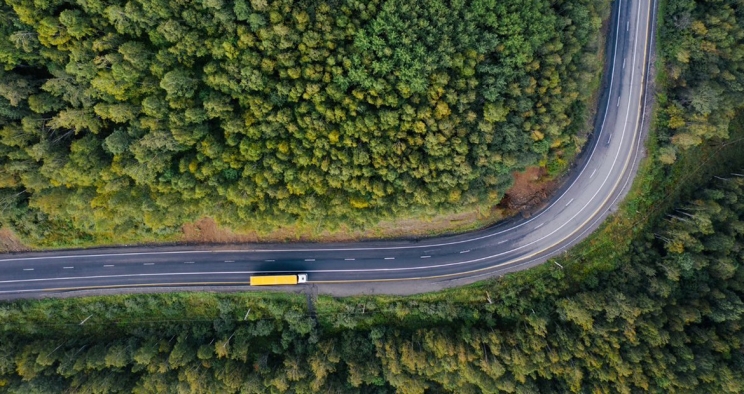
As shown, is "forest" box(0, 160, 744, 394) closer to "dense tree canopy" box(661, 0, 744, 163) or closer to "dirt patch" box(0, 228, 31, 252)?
"dirt patch" box(0, 228, 31, 252)

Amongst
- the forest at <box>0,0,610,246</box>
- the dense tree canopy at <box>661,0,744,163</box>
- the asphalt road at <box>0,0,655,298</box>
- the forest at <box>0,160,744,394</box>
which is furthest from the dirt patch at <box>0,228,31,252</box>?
the dense tree canopy at <box>661,0,744,163</box>

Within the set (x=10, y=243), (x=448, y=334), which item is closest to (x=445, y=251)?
(x=448, y=334)

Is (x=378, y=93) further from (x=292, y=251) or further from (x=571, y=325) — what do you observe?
(x=571, y=325)

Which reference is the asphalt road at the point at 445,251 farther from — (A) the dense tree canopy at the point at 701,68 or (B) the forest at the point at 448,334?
(A) the dense tree canopy at the point at 701,68

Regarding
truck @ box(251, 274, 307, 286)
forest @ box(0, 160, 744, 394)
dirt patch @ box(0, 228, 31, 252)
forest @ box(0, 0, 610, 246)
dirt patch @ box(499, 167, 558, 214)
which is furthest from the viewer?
dirt patch @ box(499, 167, 558, 214)

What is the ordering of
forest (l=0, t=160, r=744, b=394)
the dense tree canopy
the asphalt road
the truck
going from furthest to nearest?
1. the asphalt road
2. the truck
3. the dense tree canopy
4. forest (l=0, t=160, r=744, b=394)

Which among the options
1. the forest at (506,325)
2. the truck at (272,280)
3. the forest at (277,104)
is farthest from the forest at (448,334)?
the forest at (277,104)

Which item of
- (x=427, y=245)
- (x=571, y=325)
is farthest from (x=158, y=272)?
(x=571, y=325)
